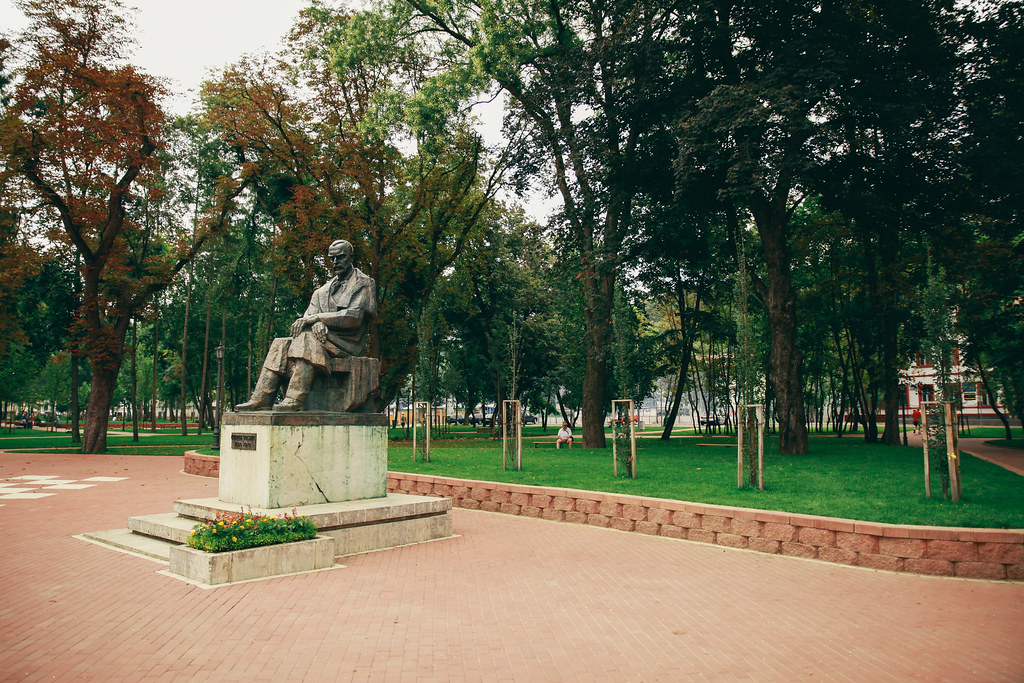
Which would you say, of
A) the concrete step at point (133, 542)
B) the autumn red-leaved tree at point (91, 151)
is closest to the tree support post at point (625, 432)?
the concrete step at point (133, 542)

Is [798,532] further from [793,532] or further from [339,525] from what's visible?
[339,525]

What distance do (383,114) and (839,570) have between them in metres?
19.5

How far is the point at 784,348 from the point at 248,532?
49.0 feet

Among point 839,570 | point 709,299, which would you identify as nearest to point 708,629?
point 839,570

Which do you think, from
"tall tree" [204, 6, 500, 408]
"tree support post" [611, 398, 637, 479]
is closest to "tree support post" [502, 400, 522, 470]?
"tree support post" [611, 398, 637, 479]

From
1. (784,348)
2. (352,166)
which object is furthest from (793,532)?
(352,166)

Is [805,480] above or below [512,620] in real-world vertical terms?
above

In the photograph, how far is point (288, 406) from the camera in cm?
884

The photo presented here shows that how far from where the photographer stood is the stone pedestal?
8.37m

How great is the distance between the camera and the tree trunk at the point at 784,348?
1778 cm

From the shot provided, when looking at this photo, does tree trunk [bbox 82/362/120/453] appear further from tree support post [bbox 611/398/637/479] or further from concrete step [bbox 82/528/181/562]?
tree support post [bbox 611/398/637/479]

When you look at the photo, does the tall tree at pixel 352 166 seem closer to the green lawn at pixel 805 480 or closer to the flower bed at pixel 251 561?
the green lawn at pixel 805 480

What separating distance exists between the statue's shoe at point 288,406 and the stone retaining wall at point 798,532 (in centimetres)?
433

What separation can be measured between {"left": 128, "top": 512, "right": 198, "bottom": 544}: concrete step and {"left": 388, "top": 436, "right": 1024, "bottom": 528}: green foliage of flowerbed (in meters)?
5.90
